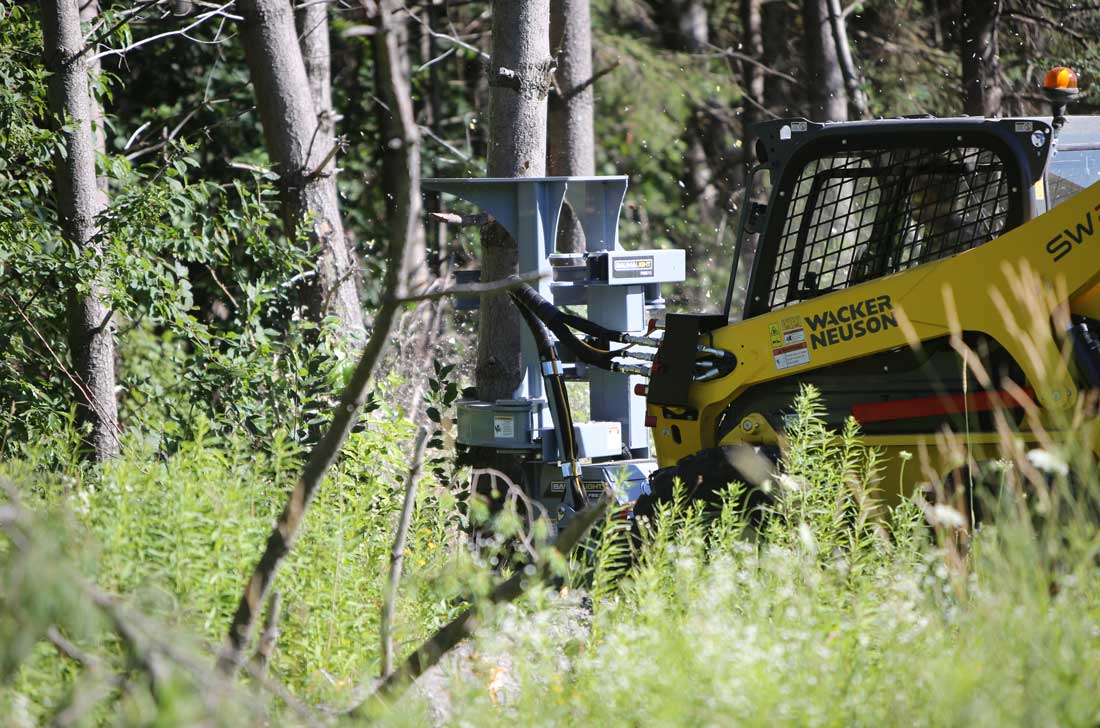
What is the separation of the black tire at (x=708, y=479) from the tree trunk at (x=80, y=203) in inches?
113

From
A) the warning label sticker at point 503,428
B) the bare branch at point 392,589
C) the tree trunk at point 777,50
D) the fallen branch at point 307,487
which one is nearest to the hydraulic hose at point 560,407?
the warning label sticker at point 503,428

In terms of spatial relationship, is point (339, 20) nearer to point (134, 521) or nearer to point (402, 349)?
point (402, 349)

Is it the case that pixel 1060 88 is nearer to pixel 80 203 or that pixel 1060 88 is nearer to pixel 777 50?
pixel 80 203

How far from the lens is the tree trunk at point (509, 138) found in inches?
264

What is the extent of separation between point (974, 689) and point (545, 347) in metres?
3.58

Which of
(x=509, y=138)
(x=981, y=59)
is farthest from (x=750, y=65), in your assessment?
(x=509, y=138)

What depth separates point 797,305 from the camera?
5215 mm

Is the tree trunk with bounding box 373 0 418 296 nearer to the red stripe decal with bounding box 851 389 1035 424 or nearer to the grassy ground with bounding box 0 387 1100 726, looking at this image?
the grassy ground with bounding box 0 387 1100 726

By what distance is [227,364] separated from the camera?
6.09 meters

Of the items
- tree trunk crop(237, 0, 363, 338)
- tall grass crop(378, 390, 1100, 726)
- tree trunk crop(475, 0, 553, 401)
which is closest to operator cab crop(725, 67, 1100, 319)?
tree trunk crop(475, 0, 553, 401)

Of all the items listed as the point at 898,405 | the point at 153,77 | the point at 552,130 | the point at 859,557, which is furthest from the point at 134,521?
the point at 153,77

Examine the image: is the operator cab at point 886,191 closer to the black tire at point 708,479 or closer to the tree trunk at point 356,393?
the black tire at point 708,479

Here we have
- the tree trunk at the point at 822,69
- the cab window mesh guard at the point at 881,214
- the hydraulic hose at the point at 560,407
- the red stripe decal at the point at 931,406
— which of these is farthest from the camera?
the tree trunk at the point at 822,69

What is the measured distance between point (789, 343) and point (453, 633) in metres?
2.56
